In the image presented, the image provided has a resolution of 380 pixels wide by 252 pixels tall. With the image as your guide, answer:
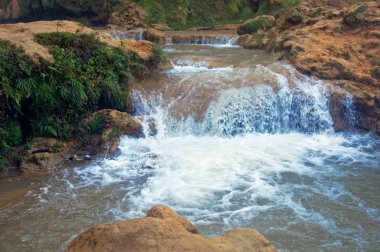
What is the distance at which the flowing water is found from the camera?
6312 mm

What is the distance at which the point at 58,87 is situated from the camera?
8.81 metres

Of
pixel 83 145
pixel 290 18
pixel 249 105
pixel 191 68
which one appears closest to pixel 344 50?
pixel 290 18

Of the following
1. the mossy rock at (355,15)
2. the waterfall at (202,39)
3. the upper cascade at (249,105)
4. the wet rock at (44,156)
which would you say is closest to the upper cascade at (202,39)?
the waterfall at (202,39)

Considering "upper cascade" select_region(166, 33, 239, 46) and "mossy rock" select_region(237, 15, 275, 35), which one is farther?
"upper cascade" select_region(166, 33, 239, 46)

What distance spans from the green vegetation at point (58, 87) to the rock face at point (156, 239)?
17.3ft

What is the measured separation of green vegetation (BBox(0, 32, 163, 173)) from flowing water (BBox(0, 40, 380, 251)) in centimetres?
105

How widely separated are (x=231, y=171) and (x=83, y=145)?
326cm

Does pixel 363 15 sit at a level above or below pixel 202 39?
above

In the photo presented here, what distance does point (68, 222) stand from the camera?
6.39 meters

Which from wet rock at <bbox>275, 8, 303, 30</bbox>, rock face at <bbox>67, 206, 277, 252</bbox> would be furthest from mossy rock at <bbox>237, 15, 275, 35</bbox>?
rock face at <bbox>67, 206, 277, 252</bbox>

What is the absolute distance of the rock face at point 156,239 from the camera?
135 inches

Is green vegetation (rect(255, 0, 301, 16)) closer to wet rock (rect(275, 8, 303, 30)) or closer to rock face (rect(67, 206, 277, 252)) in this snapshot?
wet rock (rect(275, 8, 303, 30))

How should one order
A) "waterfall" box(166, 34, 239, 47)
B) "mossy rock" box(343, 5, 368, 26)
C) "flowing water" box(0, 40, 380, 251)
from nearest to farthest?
"flowing water" box(0, 40, 380, 251), "mossy rock" box(343, 5, 368, 26), "waterfall" box(166, 34, 239, 47)

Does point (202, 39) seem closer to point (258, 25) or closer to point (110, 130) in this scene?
point (258, 25)
